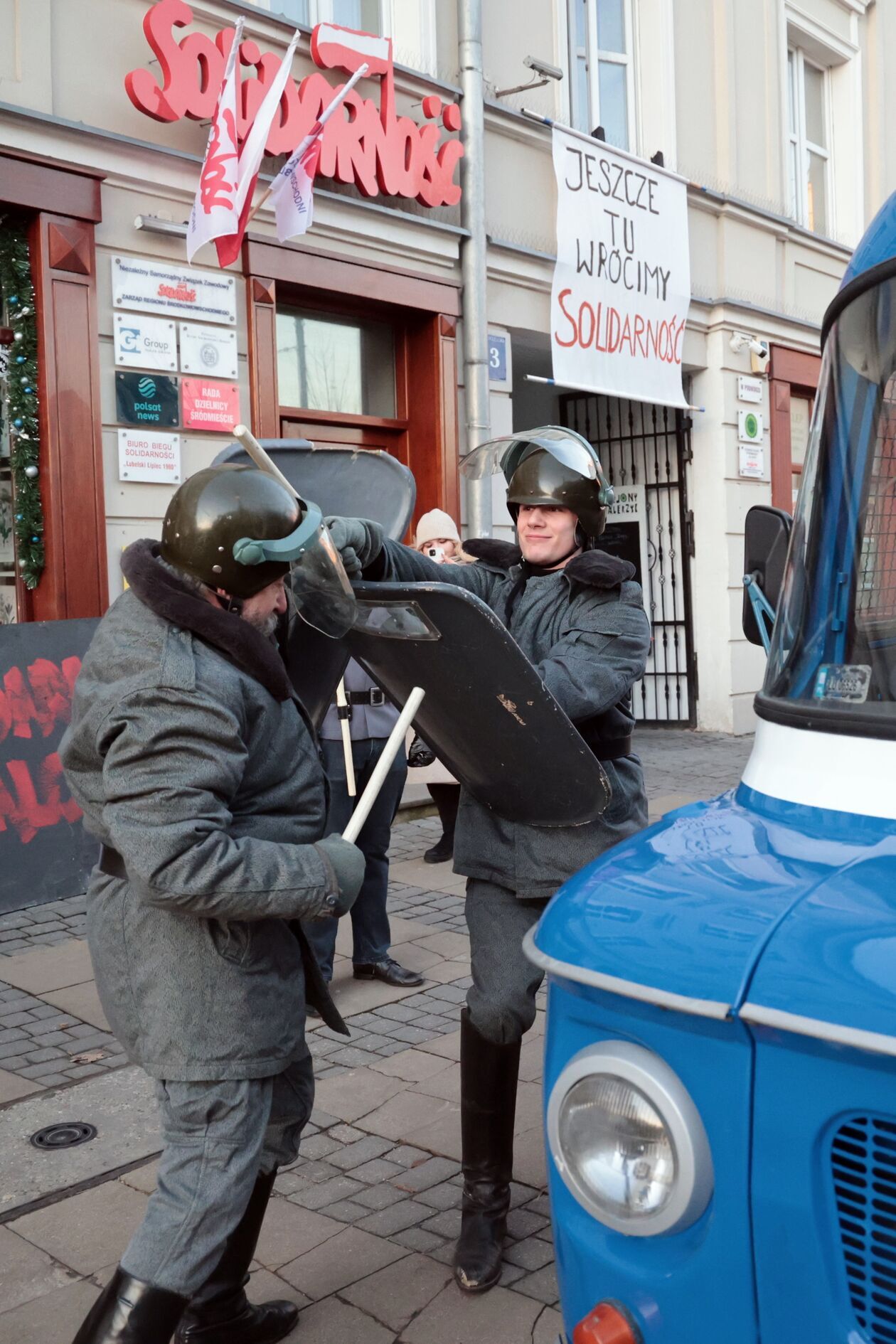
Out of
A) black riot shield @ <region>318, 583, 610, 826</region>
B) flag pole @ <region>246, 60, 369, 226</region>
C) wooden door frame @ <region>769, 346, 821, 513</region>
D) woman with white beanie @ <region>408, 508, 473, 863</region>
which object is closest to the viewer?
black riot shield @ <region>318, 583, 610, 826</region>

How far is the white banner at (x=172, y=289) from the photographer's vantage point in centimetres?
704

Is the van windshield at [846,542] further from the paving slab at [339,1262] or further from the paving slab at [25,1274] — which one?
the paving slab at [25,1274]

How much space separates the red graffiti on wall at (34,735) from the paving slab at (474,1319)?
3.89 m

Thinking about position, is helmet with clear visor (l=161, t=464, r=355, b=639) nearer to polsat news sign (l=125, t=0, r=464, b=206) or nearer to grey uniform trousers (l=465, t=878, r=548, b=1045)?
grey uniform trousers (l=465, t=878, r=548, b=1045)

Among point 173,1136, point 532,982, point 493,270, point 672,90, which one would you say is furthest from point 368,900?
point 672,90

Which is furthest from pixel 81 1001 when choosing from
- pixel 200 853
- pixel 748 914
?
pixel 748 914

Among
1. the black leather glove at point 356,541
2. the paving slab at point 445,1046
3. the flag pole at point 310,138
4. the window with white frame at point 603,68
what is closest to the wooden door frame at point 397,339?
the flag pole at point 310,138

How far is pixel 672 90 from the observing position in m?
11.6

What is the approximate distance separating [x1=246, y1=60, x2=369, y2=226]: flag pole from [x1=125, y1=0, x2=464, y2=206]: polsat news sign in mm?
145

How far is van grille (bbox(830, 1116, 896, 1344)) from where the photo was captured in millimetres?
1354

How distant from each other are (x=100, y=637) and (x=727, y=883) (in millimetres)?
1200

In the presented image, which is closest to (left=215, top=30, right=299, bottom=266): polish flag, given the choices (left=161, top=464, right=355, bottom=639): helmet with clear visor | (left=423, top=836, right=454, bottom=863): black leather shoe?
(left=423, top=836, right=454, bottom=863): black leather shoe

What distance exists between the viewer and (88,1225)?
10.5 feet

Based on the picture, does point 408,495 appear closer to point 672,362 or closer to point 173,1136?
point 173,1136
